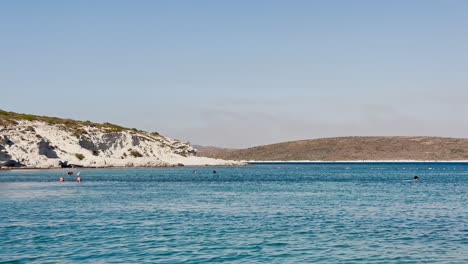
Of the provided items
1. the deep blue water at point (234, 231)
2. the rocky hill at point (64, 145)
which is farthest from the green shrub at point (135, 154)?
the deep blue water at point (234, 231)

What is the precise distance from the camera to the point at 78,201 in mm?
63719

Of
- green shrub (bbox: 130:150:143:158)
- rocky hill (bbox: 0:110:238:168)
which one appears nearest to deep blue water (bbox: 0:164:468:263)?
rocky hill (bbox: 0:110:238:168)

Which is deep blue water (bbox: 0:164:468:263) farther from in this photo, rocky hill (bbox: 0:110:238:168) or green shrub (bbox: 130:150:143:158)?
green shrub (bbox: 130:150:143:158)

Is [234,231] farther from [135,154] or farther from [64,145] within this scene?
[135,154]

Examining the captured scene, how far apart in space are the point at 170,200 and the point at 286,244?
32.3 m

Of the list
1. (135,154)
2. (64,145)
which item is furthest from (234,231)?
(135,154)

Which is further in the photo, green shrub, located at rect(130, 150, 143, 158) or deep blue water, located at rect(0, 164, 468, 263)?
green shrub, located at rect(130, 150, 143, 158)

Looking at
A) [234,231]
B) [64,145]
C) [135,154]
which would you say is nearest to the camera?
[234,231]

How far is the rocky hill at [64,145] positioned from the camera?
161 meters

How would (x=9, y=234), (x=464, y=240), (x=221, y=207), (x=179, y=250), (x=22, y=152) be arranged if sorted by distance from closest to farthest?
(x=179, y=250) < (x=464, y=240) < (x=9, y=234) < (x=221, y=207) < (x=22, y=152)

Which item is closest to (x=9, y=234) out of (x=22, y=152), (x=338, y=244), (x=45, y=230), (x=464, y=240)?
(x=45, y=230)

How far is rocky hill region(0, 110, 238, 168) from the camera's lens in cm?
16125

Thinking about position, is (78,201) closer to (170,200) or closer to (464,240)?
(170,200)

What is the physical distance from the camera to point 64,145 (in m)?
173
